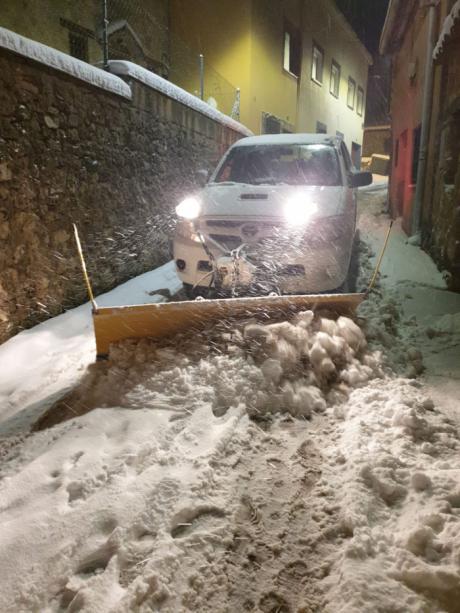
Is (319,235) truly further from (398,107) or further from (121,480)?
(398,107)

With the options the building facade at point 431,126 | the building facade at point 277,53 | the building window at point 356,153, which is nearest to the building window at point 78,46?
the building facade at point 277,53

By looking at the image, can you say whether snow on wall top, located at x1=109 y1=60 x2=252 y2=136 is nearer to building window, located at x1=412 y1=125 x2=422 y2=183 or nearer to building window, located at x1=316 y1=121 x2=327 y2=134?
building window, located at x1=412 y1=125 x2=422 y2=183

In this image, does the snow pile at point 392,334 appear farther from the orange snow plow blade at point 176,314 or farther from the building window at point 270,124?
the building window at point 270,124

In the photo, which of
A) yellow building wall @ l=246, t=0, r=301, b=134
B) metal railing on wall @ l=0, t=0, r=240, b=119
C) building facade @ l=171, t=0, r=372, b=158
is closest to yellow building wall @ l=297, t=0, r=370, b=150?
building facade @ l=171, t=0, r=372, b=158

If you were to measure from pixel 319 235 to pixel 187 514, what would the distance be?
115 inches

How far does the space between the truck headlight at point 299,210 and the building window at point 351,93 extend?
22.3 m

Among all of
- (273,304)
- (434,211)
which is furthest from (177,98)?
(273,304)

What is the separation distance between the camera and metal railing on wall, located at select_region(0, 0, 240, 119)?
9680 mm

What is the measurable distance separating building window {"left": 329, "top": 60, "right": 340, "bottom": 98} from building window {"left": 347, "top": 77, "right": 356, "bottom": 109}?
2.33 metres

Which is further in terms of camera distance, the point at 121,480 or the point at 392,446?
the point at 392,446

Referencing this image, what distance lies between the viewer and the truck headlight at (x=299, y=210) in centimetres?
406

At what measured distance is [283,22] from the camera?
14.7 meters

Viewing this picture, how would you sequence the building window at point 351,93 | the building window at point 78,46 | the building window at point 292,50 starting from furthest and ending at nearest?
the building window at point 351,93 → the building window at point 292,50 → the building window at point 78,46

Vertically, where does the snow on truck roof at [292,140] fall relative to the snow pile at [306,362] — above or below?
above
